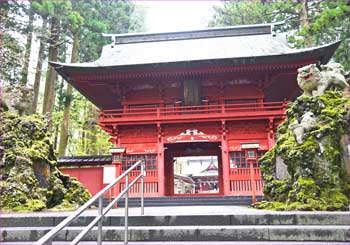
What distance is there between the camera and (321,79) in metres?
6.68

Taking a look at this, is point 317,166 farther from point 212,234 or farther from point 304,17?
point 304,17

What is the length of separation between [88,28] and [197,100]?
29.2 ft

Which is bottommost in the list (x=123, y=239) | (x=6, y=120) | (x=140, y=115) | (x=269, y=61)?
(x=123, y=239)

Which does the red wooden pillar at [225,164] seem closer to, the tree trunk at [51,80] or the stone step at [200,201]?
the stone step at [200,201]

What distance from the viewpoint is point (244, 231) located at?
3549mm

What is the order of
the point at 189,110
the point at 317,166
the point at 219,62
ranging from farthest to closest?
the point at 189,110 < the point at 219,62 < the point at 317,166

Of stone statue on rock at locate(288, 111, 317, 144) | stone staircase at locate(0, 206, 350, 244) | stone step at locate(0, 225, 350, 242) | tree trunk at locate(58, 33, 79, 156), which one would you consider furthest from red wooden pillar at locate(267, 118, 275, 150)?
tree trunk at locate(58, 33, 79, 156)

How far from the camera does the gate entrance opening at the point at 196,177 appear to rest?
31578mm

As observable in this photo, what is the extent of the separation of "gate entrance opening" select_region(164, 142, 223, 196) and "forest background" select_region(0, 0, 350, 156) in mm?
6266

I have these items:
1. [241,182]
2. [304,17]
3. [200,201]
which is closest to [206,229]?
[200,201]

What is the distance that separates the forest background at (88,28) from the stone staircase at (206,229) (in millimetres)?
7658

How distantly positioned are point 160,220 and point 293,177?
121 inches

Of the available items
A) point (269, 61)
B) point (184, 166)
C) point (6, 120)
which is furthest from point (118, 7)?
point (184, 166)

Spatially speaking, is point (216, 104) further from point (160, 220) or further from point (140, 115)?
point (160, 220)
